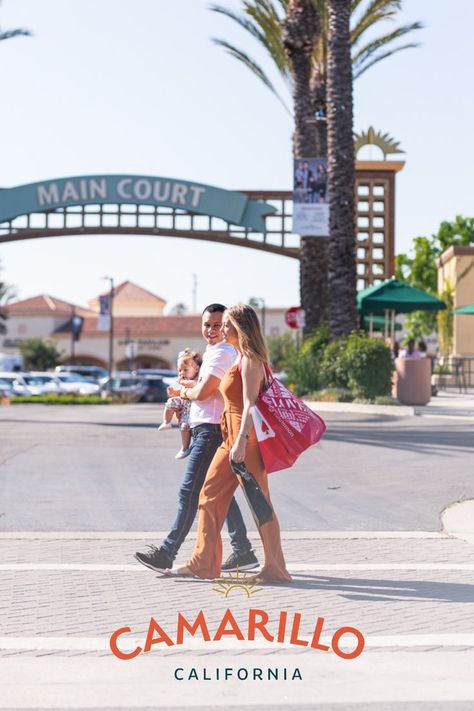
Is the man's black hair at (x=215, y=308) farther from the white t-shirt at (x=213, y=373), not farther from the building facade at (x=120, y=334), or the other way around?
the building facade at (x=120, y=334)

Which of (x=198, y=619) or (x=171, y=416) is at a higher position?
(x=171, y=416)

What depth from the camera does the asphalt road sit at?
41.9 ft

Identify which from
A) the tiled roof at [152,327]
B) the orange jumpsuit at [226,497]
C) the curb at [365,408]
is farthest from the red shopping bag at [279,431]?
the tiled roof at [152,327]

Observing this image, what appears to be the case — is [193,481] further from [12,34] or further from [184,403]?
[12,34]

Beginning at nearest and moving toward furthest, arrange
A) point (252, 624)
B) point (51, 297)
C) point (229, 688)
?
1. point (229, 688)
2. point (252, 624)
3. point (51, 297)

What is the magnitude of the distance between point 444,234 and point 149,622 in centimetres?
8295

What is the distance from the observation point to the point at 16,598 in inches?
329

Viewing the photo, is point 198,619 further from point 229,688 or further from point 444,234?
point 444,234

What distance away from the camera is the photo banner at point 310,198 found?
31.6m

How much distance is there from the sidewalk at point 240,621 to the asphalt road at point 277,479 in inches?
62.8

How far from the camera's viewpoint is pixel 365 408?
27719 mm

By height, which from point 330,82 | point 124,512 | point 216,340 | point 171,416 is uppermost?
point 330,82

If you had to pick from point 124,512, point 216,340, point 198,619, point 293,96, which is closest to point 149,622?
point 198,619

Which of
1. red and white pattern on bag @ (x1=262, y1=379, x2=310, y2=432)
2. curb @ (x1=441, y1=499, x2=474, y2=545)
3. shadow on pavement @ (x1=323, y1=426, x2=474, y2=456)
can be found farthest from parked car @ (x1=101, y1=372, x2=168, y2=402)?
red and white pattern on bag @ (x1=262, y1=379, x2=310, y2=432)
